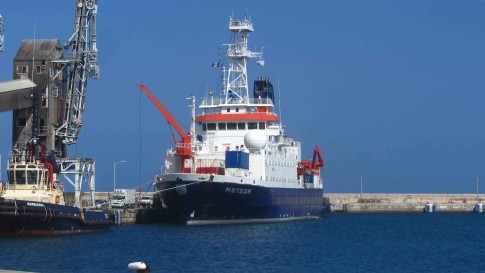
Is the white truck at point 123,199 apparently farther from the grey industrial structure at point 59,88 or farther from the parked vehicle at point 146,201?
the grey industrial structure at point 59,88

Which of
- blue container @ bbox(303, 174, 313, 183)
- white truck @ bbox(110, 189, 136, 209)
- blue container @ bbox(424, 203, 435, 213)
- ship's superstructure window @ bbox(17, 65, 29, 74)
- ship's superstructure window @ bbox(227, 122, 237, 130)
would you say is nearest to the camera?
ship's superstructure window @ bbox(17, 65, 29, 74)

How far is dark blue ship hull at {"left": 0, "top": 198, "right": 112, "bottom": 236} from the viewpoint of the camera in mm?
51000

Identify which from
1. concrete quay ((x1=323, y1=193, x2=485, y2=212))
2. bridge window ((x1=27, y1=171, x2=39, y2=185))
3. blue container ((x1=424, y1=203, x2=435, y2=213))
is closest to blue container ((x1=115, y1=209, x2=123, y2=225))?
bridge window ((x1=27, y1=171, x2=39, y2=185))

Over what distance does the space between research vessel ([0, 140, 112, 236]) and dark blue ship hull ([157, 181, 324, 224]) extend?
27.4 feet

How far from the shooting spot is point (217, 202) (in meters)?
66.4

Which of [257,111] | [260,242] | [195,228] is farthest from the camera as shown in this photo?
[257,111]

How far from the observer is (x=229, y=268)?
43125 millimetres

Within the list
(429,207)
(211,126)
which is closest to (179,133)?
(211,126)

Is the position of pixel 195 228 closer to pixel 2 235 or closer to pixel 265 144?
pixel 265 144

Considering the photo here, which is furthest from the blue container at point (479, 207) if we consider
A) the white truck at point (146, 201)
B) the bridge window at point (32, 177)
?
the bridge window at point (32, 177)

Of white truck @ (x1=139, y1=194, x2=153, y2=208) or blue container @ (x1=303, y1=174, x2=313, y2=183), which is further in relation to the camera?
blue container @ (x1=303, y1=174, x2=313, y2=183)

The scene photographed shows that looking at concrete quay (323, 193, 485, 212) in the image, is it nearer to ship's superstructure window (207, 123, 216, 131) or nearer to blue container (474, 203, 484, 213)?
blue container (474, 203, 484, 213)

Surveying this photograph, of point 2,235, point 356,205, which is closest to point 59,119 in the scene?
point 2,235

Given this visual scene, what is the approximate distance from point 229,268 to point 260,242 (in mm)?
12904
